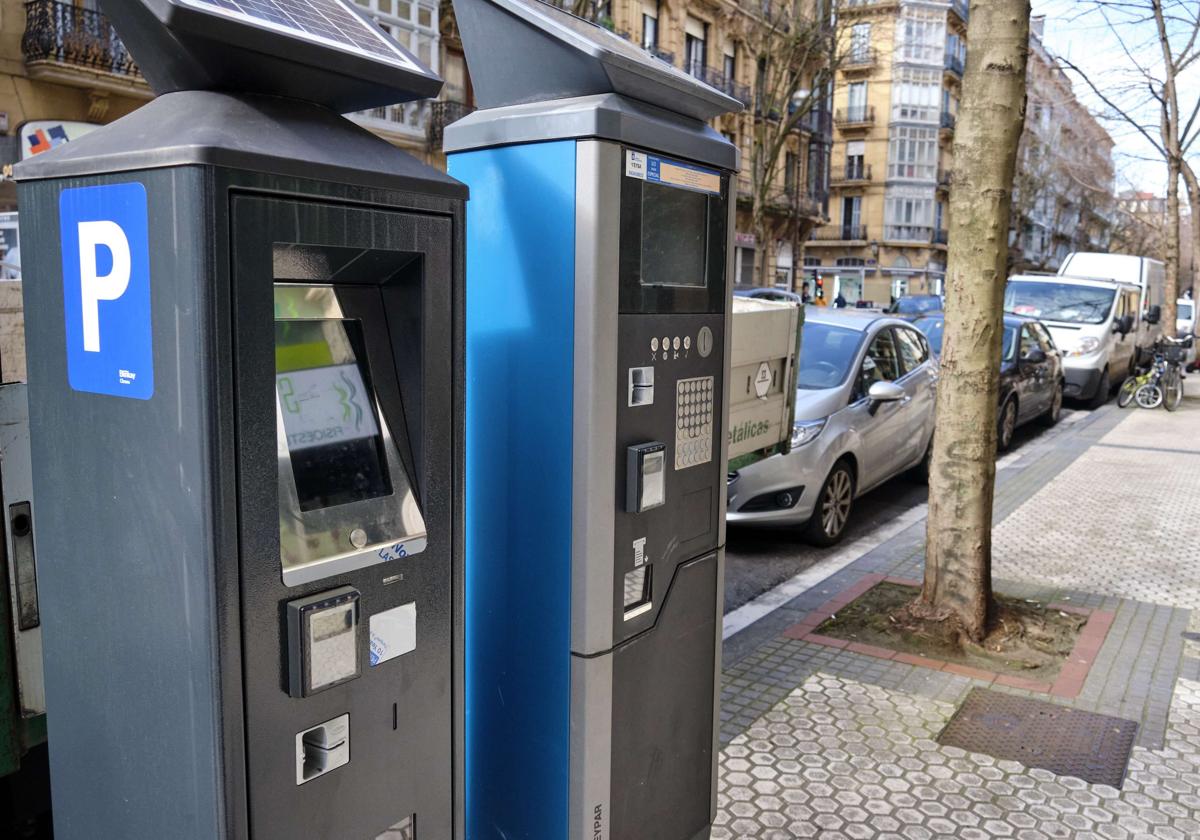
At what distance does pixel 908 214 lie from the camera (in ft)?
192

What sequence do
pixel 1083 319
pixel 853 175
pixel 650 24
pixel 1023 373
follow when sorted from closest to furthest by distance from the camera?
pixel 1023 373, pixel 1083 319, pixel 650 24, pixel 853 175

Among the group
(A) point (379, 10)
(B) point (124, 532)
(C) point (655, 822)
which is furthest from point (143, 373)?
(A) point (379, 10)

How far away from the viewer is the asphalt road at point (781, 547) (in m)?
6.66

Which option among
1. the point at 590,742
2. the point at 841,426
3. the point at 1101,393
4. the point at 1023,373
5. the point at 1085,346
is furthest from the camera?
the point at 1101,393

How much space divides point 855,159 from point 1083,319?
45.0 meters

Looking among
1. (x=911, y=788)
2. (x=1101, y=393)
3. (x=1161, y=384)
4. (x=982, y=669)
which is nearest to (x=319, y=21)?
(x=911, y=788)

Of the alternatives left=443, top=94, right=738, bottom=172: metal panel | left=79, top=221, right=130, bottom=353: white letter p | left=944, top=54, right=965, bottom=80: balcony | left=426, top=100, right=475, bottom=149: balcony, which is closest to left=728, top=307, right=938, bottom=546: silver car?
left=443, top=94, right=738, bottom=172: metal panel

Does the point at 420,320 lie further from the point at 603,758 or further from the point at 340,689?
the point at 603,758

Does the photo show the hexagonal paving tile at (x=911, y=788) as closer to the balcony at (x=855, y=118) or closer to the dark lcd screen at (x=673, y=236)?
the dark lcd screen at (x=673, y=236)

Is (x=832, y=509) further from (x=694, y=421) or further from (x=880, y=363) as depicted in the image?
(x=694, y=421)

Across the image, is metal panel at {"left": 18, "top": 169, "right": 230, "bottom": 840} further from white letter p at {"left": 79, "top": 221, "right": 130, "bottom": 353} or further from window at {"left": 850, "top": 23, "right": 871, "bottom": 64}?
window at {"left": 850, "top": 23, "right": 871, "bottom": 64}

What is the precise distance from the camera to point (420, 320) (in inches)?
83.4

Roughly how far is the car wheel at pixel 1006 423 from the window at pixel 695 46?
26543 mm

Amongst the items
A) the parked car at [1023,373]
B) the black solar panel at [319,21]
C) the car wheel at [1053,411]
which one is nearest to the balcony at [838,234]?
the car wheel at [1053,411]
